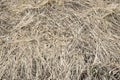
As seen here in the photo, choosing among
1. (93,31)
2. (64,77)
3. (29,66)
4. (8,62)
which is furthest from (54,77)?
(93,31)

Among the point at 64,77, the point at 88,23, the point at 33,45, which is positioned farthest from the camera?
the point at 88,23

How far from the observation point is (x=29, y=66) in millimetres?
1789

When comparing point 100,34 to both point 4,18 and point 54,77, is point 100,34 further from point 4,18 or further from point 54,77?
point 4,18

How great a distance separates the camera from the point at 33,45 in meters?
1.88

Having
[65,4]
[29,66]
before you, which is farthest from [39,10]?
[29,66]

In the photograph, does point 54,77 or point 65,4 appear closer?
point 54,77

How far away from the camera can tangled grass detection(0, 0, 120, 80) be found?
178cm

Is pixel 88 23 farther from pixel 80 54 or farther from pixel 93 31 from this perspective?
pixel 80 54

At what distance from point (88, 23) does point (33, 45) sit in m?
0.45

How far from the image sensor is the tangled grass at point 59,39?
1783 mm

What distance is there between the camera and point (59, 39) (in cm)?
191

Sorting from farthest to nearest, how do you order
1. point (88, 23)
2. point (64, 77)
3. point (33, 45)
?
1. point (88, 23)
2. point (33, 45)
3. point (64, 77)

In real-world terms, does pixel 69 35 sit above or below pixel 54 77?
above

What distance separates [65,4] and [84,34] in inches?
12.9
